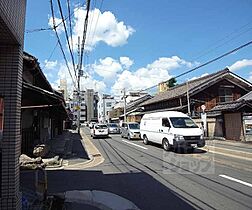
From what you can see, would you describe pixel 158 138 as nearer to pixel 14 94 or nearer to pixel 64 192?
pixel 64 192

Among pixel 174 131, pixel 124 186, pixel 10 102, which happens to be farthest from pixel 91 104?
pixel 10 102

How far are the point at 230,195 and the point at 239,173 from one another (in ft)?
9.94

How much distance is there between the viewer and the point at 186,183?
8375mm

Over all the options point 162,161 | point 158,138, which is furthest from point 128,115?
point 162,161

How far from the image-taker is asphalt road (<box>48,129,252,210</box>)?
657 centimetres

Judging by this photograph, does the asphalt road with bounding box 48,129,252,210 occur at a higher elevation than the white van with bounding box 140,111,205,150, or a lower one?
lower

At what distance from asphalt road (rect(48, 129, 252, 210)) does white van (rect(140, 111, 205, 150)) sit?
2.91 m

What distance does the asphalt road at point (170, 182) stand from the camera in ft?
21.6

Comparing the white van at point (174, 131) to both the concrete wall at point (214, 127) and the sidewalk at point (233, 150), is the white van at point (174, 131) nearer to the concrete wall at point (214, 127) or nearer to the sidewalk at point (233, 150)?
the sidewalk at point (233, 150)

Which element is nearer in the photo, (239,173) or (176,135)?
(239,173)

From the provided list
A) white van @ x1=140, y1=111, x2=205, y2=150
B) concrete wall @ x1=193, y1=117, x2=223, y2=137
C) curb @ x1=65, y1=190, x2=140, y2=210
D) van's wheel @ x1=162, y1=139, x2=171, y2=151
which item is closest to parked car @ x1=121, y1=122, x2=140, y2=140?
white van @ x1=140, y1=111, x2=205, y2=150

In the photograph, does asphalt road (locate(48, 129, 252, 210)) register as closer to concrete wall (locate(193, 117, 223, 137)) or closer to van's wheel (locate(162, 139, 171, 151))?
van's wheel (locate(162, 139, 171, 151))

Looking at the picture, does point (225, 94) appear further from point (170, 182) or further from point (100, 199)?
point (100, 199)

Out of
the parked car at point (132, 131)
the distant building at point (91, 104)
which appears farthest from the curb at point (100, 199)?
the distant building at point (91, 104)
